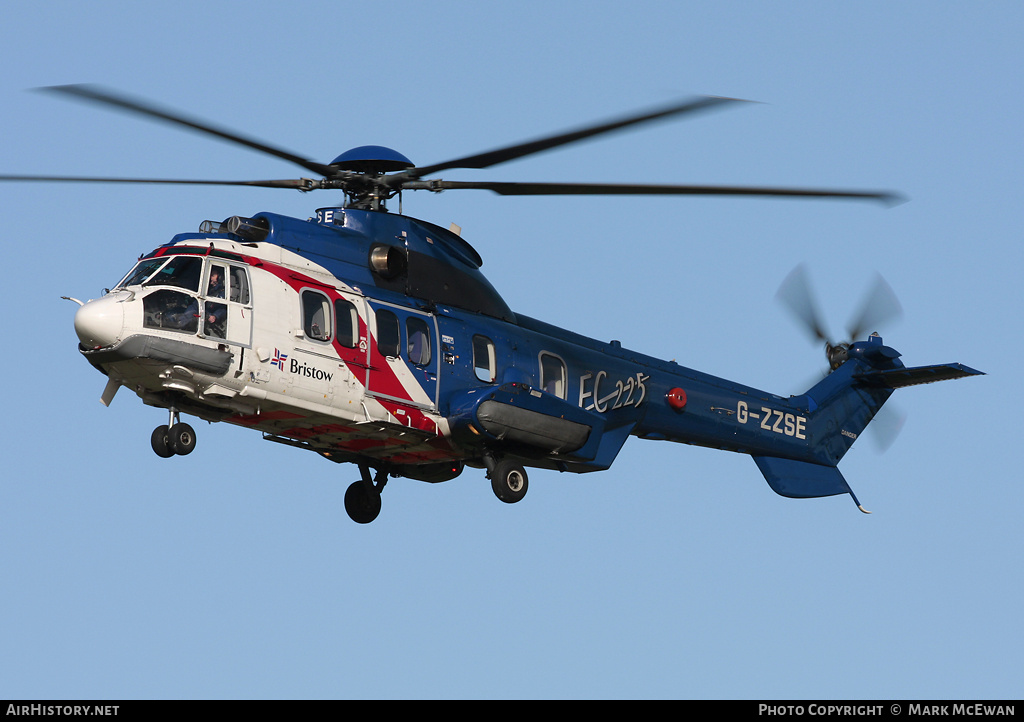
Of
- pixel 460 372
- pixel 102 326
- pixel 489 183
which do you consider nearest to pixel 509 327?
pixel 460 372

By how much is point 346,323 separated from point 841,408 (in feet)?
41.0

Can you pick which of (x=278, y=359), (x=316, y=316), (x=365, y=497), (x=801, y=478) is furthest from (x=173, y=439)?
(x=801, y=478)

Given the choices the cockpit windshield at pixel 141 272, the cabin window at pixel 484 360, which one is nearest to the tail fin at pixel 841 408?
the cabin window at pixel 484 360

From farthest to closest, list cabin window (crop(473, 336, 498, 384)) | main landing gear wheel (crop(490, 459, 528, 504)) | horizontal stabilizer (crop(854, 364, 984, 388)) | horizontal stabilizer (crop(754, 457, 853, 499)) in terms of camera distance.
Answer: horizontal stabilizer (crop(754, 457, 853, 499)) < horizontal stabilizer (crop(854, 364, 984, 388)) < cabin window (crop(473, 336, 498, 384)) < main landing gear wheel (crop(490, 459, 528, 504))

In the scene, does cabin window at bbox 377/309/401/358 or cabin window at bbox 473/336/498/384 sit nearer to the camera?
cabin window at bbox 377/309/401/358

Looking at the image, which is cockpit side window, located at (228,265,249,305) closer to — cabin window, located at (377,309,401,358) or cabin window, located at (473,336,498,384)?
cabin window, located at (377,309,401,358)

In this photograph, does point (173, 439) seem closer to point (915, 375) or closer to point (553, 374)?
point (553, 374)

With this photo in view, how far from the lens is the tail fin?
92.5ft

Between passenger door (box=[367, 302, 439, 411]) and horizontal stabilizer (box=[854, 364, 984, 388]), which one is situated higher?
horizontal stabilizer (box=[854, 364, 984, 388])

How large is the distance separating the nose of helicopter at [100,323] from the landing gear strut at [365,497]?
5.89m

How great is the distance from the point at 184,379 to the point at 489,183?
5199 millimetres

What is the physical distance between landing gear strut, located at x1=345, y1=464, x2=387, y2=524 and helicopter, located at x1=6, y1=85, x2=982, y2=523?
0.08 ft

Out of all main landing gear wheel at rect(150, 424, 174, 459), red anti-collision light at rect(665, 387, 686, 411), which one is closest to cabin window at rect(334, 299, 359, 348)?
main landing gear wheel at rect(150, 424, 174, 459)

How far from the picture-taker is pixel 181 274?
20.1m
